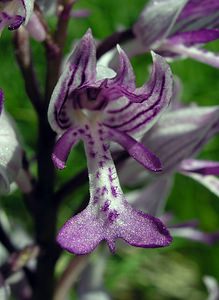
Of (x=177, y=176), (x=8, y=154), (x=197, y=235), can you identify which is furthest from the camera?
(x=177, y=176)

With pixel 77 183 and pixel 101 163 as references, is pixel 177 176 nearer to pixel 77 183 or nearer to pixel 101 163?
pixel 77 183

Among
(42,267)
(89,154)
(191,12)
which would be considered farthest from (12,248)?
(191,12)

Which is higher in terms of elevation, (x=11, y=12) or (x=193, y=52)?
(x=11, y=12)

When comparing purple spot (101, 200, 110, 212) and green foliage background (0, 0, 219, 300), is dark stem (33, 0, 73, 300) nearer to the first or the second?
purple spot (101, 200, 110, 212)

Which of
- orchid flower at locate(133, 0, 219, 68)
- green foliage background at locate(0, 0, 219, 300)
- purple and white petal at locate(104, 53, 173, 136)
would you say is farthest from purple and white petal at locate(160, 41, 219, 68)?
green foliage background at locate(0, 0, 219, 300)

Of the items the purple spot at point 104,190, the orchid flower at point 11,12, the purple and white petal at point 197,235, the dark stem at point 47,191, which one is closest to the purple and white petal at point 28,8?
the orchid flower at point 11,12

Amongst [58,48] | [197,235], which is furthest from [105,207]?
[197,235]

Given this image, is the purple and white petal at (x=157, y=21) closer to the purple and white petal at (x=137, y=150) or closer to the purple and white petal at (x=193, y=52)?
the purple and white petal at (x=193, y=52)
